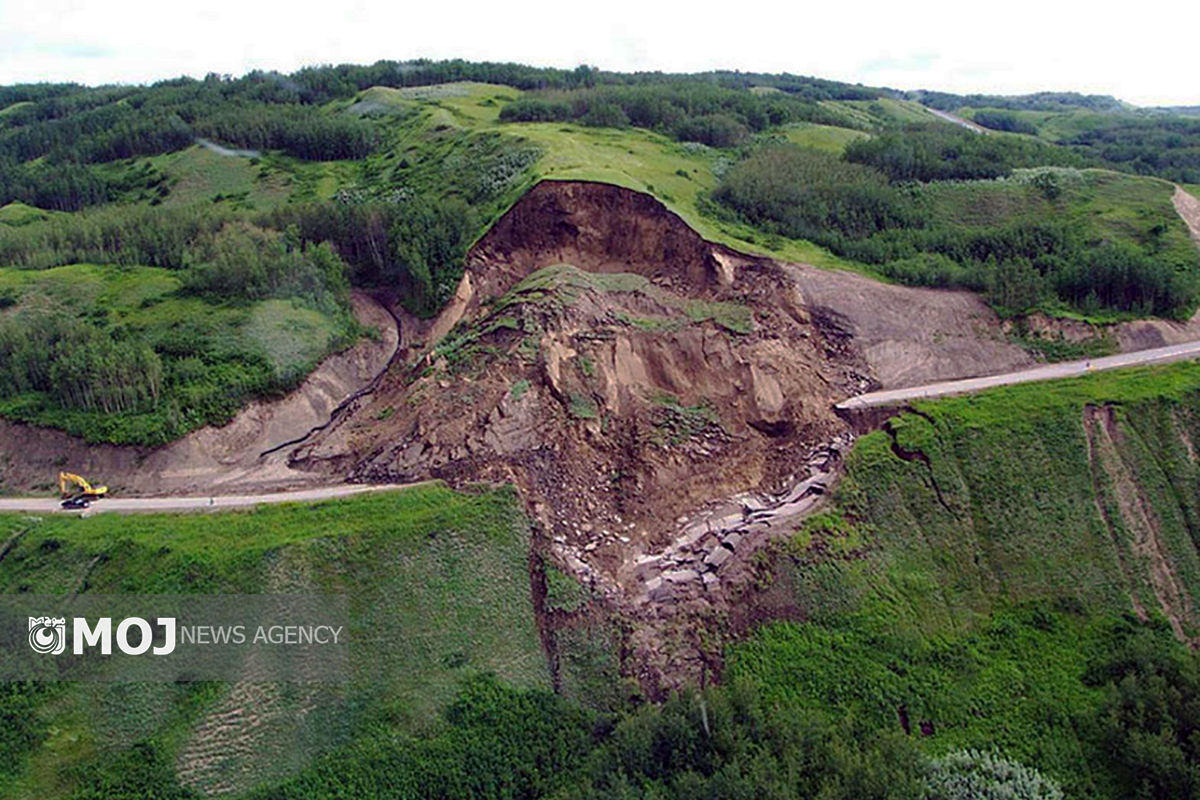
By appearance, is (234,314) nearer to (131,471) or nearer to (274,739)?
(131,471)

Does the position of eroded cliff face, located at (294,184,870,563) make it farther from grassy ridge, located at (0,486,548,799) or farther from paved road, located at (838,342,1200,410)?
grassy ridge, located at (0,486,548,799)

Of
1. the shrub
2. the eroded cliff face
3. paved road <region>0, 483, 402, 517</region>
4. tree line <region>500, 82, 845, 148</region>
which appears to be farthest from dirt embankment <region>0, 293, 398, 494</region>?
tree line <region>500, 82, 845, 148</region>

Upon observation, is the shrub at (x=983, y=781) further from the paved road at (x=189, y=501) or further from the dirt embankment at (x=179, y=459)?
the dirt embankment at (x=179, y=459)

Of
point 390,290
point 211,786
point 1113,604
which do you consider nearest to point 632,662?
point 211,786

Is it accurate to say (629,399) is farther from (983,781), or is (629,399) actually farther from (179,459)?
(179,459)

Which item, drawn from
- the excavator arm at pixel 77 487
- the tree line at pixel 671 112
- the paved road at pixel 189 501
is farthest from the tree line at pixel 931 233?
the excavator arm at pixel 77 487
